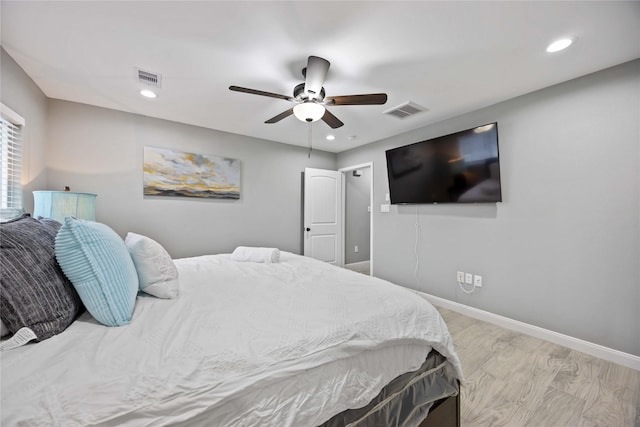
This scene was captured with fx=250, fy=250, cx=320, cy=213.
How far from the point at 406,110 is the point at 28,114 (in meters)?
3.71

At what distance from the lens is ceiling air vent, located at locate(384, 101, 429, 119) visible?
9.11 feet

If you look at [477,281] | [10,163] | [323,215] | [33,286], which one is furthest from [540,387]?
[10,163]

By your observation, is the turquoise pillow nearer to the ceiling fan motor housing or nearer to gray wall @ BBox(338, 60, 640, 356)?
the ceiling fan motor housing

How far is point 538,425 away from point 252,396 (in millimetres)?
1768

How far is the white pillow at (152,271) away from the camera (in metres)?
1.34

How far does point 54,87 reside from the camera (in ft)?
8.05

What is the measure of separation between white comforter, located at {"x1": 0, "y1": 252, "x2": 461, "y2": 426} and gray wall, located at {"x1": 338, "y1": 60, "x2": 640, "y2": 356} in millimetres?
1824

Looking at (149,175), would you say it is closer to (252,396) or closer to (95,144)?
(95,144)

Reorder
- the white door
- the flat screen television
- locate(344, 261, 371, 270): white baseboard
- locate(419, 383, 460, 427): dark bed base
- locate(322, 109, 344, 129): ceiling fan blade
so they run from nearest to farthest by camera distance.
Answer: locate(419, 383, 460, 427): dark bed base → locate(322, 109, 344, 129): ceiling fan blade → the flat screen television → the white door → locate(344, 261, 371, 270): white baseboard

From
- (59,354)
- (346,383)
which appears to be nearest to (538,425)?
(346,383)

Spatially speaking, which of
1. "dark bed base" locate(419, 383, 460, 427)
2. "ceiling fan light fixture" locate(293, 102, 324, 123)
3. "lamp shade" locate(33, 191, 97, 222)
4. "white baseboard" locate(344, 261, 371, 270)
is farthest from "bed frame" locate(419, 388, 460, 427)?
"white baseboard" locate(344, 261, 371, 270)

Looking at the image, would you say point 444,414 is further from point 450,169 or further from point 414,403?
point 450,169

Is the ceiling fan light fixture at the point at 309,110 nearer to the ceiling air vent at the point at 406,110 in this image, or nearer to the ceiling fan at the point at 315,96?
the ceiling fan at the point at 315,96

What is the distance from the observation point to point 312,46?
1807 mm
